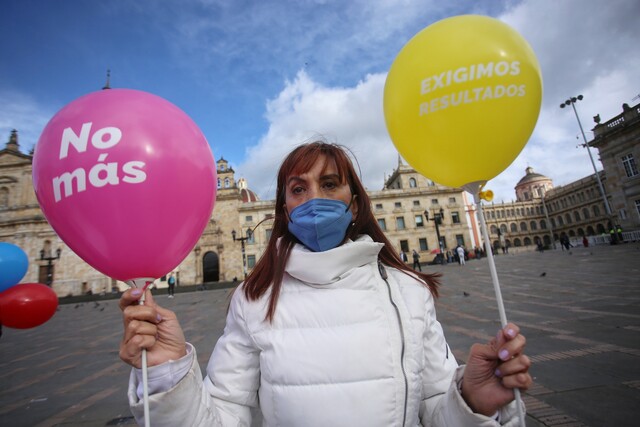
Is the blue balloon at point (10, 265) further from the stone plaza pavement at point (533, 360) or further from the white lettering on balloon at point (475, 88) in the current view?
the white lettering on balloon at point (475, 88)

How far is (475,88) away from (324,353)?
3.97 feet

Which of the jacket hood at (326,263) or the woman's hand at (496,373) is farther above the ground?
the jacket hood at (326,263)

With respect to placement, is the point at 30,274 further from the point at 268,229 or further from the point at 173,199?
the point at 173,199

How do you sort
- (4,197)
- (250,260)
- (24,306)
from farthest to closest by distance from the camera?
(250,260), (4,197), (24,306)

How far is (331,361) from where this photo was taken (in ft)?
3.54

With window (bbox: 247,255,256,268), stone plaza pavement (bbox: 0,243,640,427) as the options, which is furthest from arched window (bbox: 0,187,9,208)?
stone plaza pavement (bbox: 0,243,640,427)

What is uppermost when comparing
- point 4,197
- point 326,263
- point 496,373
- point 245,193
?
point 245,193

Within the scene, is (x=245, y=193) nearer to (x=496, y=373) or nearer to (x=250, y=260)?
(x=250, y=260)

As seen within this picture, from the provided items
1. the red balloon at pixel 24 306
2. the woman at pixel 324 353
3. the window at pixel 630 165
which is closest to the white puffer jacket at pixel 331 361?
the woman at pixel 324 353

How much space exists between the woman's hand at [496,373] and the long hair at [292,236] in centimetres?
43

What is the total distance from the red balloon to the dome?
4252cm

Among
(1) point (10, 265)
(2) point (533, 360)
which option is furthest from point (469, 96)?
(1) point (10, 265)

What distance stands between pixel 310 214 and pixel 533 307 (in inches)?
251

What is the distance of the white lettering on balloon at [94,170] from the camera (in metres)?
1.01
